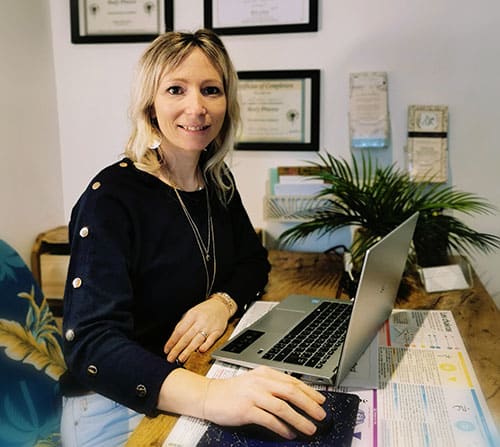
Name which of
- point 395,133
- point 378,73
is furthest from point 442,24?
point 395,133

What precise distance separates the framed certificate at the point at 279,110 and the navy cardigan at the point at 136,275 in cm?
46

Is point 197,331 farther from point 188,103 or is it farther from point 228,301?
point 188,103

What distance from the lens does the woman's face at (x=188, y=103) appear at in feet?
3.79

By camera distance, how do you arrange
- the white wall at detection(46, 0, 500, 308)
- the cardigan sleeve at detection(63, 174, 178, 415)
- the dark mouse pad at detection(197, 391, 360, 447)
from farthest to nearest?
1. the white wall at detection(46, 0, 500, 308)
2. the cardigan sleeve at detection(63, 174, 178, 415)
3. the dark mouse pad at detection(197, 391, 360, 447)

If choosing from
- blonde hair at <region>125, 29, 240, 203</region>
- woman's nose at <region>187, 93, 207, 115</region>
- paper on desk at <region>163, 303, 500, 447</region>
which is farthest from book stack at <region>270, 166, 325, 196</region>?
paper on desk at <region>163, 303, 500, 447</region>

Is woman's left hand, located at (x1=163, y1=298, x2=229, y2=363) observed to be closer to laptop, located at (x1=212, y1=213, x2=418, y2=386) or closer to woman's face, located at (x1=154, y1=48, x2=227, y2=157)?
laptop, located at (x1=212, y1=213, x2=418, y2=386)

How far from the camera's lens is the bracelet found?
1.16 metres

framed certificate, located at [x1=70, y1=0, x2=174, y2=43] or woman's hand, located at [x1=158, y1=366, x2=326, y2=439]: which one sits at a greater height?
framed certificate, located at [x1=70, y1=0, x2=174, y2=43]

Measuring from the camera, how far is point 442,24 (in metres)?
1.65

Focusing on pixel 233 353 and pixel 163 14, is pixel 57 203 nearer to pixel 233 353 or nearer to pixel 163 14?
pixel 163 14

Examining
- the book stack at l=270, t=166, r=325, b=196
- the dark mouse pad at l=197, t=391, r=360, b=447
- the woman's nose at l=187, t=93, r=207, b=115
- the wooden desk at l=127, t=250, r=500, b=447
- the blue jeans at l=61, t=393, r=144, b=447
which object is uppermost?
the woman's nose at l=187, t=93, r=207, b=115

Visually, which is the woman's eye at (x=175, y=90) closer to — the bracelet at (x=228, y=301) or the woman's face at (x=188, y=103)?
the woman's face at (x=188, y=103)

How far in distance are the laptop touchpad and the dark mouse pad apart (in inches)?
13.1

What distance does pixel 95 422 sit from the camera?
933 millimetres
